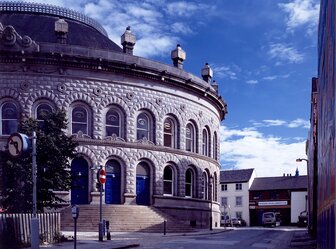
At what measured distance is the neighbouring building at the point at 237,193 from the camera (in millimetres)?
80000

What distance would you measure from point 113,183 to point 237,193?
46.8 metres

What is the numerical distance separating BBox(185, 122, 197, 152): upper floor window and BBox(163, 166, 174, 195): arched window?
3340 millimetres

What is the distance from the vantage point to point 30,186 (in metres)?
23.5

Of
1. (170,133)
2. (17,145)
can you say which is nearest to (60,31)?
(170,133)

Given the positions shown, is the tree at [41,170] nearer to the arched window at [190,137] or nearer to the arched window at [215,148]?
the arched window at [190,137]

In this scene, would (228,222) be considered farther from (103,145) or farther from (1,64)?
(1,64)

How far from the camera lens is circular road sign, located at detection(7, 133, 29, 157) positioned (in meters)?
10.5

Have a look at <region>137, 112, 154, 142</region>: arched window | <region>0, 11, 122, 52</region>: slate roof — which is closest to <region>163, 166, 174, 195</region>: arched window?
<region>137, 112, 154, 142</region>: arched window

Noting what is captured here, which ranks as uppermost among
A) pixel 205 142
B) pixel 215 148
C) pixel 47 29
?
pixel 47 29

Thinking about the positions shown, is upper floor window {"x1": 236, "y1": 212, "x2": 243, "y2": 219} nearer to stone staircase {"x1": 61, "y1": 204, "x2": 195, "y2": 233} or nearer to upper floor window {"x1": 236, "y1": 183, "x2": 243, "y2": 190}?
upper floor window {"x1": 236, "y1": 183, "x2": 243, "y2": 190}

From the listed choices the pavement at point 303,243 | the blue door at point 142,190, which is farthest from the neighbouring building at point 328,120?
the blue door at point 142,190

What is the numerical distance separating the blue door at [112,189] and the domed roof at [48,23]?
474 inches

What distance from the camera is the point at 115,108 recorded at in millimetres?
38656

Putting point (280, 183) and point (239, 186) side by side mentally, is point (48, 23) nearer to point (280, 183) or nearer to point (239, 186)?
point (239, 186)
